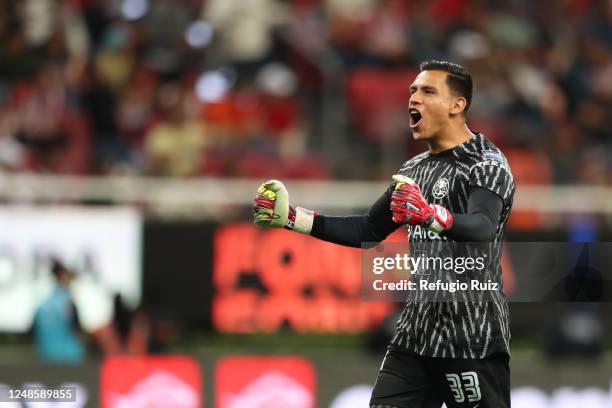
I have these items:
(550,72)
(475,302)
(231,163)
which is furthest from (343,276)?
(475,302)

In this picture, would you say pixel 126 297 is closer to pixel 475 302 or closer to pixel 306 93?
pixel 306 93

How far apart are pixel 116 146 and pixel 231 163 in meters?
1.17

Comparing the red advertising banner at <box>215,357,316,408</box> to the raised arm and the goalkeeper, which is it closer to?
the raised arm

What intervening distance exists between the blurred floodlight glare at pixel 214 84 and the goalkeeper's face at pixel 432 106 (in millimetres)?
7873

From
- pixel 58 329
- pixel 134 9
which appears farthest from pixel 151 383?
pixel 134 9

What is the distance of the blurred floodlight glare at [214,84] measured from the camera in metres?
13.3

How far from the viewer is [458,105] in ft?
18.2

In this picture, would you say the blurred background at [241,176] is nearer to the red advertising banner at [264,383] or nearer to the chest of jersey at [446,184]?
the red advertising banner at [264,383]

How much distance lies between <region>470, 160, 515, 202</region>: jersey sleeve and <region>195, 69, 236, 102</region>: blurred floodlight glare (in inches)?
322

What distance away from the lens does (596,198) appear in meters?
12.0

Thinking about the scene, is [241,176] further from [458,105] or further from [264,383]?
[458,105]

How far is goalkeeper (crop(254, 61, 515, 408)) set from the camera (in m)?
5.37

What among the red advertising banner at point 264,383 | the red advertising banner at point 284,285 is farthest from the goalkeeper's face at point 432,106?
the red advertising banner at point 284,285

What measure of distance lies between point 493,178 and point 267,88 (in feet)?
27.6
